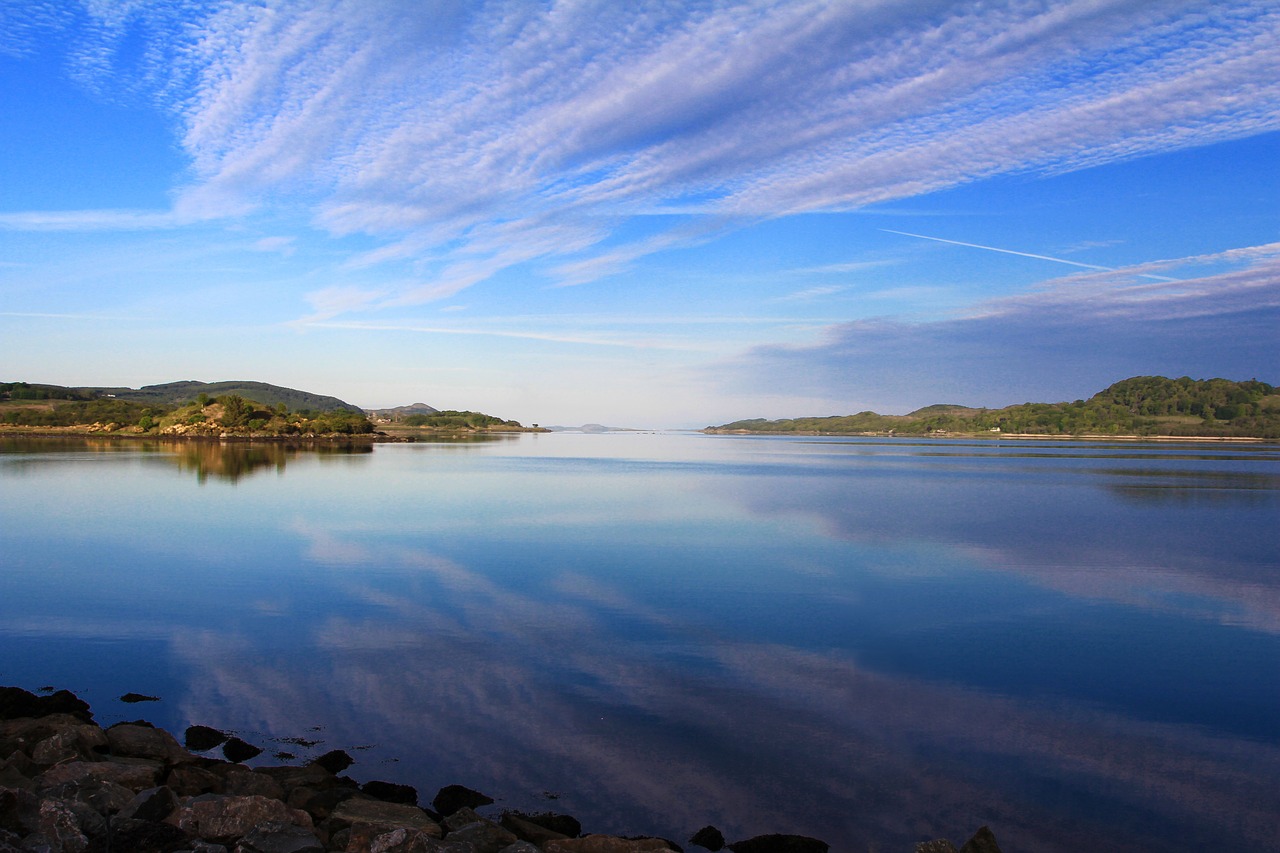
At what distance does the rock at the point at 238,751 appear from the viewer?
611 centimetres

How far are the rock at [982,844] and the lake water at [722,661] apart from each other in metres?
0.59

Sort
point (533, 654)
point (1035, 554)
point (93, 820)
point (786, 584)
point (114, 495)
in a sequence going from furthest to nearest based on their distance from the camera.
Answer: point (114, 495), point (1035, 554), point (786, 584), point (533, 654), point (93, 820)

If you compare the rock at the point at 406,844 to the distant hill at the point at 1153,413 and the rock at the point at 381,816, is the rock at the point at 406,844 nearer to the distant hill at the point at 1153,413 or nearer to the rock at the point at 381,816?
the rock at the point at 381,816

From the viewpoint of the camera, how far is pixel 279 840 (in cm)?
444

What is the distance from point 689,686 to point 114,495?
26.0 metres

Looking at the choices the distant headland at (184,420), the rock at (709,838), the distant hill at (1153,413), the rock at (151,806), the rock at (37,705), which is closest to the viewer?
the rock at (151,806)

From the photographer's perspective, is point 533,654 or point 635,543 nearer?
point 533,654

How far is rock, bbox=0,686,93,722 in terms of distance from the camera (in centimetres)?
666

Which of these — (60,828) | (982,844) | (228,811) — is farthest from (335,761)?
(982,844)

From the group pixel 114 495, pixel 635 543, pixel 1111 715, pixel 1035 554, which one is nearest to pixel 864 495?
pixel 1035 554

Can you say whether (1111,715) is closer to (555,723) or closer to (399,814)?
(555,723)

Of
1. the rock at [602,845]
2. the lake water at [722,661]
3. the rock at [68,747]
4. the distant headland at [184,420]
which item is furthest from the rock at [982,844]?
the distant headland at [184,420]

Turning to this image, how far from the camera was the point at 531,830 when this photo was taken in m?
4.86

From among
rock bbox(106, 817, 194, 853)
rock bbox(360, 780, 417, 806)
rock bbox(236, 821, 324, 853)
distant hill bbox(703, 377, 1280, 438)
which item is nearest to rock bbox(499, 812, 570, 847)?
rock bbox(360, 780, 417, 806)
